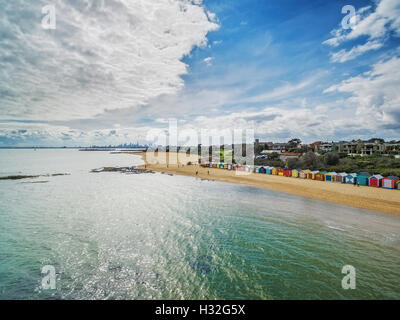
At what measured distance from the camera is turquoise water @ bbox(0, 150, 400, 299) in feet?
25.3

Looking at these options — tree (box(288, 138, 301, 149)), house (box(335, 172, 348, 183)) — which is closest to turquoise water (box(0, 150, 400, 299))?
house (box(335, 172, 348, 183))

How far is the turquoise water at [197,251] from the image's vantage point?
25.3 ft

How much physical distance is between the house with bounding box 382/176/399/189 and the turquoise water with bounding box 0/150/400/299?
40.7 feet

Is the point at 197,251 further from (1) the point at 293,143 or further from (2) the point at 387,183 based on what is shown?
(1) the point at 293,143

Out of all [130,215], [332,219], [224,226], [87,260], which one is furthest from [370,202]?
[87,260]

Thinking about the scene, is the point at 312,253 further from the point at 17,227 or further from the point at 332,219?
the point at 17,227

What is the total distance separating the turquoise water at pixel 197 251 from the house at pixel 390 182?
12.4 meters

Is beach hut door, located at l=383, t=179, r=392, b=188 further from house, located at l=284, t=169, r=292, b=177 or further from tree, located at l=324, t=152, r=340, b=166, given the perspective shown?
tree, located at l=324, t=152, r=340, b=166

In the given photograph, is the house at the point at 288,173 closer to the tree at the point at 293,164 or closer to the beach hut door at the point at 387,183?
the tree at the point at 293,164

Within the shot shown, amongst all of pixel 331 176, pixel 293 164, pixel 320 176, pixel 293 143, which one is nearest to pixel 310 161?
pixel 293 164

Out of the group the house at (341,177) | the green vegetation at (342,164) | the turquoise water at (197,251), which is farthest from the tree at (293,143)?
the turquoise water at (197,251)
